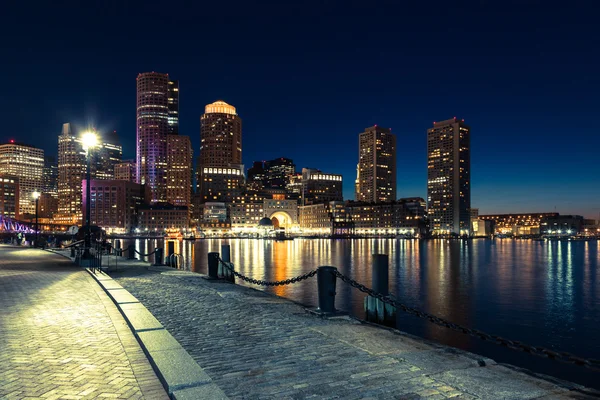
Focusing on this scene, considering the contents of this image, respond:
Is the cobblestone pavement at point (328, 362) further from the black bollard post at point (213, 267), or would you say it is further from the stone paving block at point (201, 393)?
the black bollard post at point (213, 267)

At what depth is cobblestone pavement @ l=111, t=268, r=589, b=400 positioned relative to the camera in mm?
6832

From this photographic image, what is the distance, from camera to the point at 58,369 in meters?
7.92

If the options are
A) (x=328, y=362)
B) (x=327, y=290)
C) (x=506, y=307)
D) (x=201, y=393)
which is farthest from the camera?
(x=506, y=307)

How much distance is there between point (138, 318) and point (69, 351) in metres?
2.59

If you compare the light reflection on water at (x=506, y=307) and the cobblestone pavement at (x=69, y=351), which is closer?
the cobblestone pavement at (x=69, y=351)

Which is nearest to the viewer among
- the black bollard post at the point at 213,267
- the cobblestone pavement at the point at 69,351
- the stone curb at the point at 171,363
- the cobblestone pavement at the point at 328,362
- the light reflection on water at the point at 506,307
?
the stone curb at the point at 171,363

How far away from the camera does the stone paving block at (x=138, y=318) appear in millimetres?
10625

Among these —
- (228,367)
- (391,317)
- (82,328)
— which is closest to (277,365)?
(228,367)

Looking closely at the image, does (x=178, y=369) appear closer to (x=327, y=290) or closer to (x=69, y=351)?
(x=69, y=351)

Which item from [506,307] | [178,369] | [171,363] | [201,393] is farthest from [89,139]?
[506,307]

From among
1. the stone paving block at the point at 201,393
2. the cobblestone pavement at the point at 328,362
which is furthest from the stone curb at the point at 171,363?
the cobblestone pavement at the point at 328,362

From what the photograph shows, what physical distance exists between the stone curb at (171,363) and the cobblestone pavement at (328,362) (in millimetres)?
280

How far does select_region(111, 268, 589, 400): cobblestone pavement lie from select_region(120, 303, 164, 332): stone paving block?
0.54 meters

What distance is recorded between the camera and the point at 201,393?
6.59 meters
